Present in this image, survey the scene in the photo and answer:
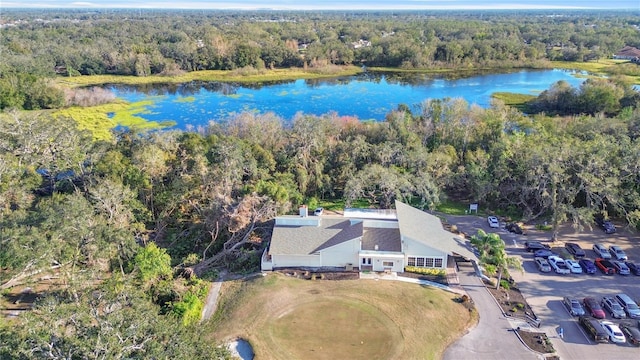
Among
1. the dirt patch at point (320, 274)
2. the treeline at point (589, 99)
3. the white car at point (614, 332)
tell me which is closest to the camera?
the white car at point (614, 332)

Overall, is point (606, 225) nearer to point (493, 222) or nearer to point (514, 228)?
point (514, 228)

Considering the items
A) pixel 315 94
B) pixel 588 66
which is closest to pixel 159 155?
pixel 315 94

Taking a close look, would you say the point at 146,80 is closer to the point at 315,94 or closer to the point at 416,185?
the point at 315,94

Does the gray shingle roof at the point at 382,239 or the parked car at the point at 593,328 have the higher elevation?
the gray shingle roof at the point at 382,239

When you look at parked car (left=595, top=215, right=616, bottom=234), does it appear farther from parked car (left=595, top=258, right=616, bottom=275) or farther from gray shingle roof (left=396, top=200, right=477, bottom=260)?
gray shingle roof (left=396, top=200, right=477, bottom=260)

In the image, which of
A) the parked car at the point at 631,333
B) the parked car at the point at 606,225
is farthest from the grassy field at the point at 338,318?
the parked car at the point at 606,225

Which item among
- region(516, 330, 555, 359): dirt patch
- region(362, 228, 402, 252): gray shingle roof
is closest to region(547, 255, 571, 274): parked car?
region(516, 330, 555, 359): dirt patch

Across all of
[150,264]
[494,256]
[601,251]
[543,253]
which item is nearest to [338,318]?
[494,256]

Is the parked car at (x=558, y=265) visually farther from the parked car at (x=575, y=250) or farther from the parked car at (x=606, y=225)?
the parked car at (x=606, y=225)
